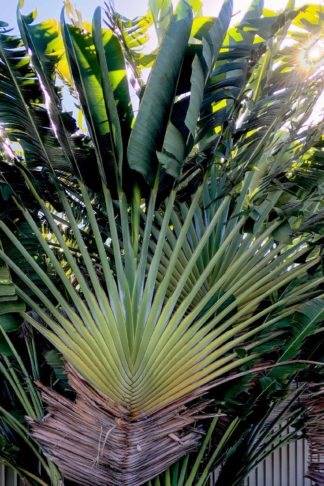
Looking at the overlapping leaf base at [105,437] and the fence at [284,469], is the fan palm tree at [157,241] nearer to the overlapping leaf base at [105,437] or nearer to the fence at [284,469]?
the overlapping leaf base at [105,437]

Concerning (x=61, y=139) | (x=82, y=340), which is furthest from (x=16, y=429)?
(x=61, y=139)

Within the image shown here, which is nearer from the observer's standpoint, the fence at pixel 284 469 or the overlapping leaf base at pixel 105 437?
the overlapping leaf base at pixel 105 437

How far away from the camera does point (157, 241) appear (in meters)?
2.79

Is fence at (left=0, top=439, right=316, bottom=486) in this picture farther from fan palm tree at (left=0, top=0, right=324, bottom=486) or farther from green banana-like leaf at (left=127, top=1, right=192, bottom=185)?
green banana-like leaf at (left=127, top=1, right=192, bottom=185)

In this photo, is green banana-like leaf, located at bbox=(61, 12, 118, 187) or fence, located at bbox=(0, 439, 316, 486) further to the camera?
fence, located at bbox=(0, 439, 316, 486)

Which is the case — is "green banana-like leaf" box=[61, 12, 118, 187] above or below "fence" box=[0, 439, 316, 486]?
above

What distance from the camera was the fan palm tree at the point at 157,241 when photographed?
7.59 ft

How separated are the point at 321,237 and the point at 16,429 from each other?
2.26 metres

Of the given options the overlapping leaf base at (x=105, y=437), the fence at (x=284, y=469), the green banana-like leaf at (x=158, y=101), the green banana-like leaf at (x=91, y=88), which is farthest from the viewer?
the fence at (x=284, y=469)

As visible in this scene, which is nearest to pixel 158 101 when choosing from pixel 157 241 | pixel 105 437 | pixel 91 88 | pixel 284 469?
pixel 91 88

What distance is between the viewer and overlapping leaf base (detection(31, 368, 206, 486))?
2229 mm

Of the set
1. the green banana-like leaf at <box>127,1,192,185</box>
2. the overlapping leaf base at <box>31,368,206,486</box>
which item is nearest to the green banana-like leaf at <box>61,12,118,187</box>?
the green banana-like leaf at <box>127,1,192,185</box>

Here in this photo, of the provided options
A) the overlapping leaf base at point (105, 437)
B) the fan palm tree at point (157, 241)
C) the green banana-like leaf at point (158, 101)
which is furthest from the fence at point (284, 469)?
the green banana-like leaf at point (158, 101)

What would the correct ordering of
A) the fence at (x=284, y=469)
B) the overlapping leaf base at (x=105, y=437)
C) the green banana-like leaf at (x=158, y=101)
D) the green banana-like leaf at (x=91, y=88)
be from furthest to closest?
the fence at (x=284, y=469)
the green banana-like leaf at (x=91, y=88)
the green banana-like leaf at (x=158, y=101)
the overlapping leaf base at (x=105, y=437)
